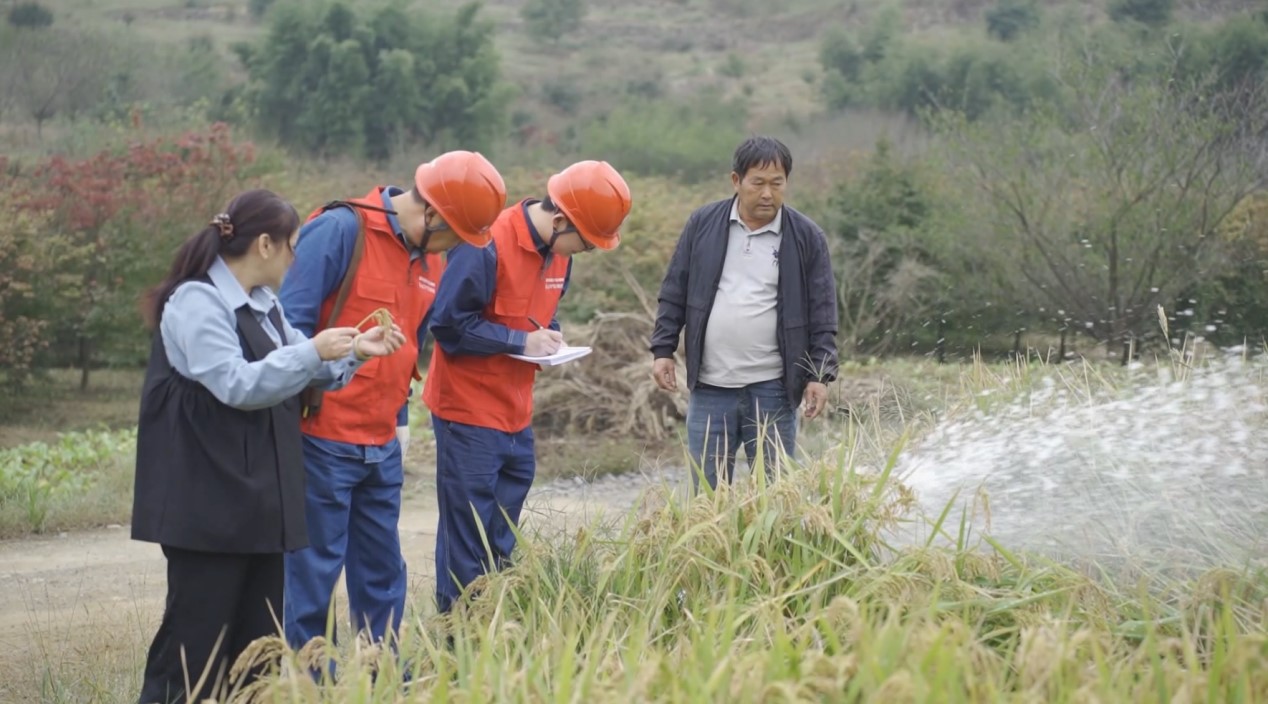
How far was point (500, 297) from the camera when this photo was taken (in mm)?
4844

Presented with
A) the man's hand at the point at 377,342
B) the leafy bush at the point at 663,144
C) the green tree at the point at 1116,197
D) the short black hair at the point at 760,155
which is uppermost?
the short black hair at the point at 760,155

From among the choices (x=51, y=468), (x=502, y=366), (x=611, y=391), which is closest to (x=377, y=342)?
(x=502, y=366)

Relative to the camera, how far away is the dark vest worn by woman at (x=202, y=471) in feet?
11.8

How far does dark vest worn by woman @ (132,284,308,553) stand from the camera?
11.8ft

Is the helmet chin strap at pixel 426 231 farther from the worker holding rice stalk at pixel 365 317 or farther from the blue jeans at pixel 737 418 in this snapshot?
the blue jeans at pixel 737 418

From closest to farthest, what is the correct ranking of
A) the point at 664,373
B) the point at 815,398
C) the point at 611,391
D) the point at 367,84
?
1. the point at 815,398
2. the point at 664,373
3. the point at 611,391
4. the point at 367,84

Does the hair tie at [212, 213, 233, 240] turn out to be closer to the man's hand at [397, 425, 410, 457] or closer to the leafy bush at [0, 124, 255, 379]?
the man's hand at [397, 425, 410, 457]

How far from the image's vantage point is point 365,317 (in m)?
4.31

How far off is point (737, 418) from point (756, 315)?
0.40 m

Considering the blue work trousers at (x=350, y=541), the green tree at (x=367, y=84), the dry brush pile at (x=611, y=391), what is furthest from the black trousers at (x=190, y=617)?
the green tree at (x=367, y=84)

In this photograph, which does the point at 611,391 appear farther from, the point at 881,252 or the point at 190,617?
the point at 190,617

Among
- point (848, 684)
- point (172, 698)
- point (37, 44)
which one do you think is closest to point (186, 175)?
point (172, 698)

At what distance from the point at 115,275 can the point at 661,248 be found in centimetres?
582

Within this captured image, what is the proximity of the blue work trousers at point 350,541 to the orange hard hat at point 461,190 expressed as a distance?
0.74 m
